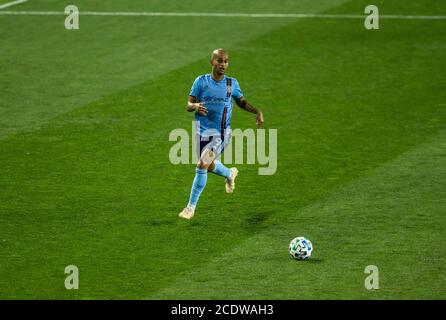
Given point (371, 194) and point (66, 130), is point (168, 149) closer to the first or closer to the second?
point (66, 130)

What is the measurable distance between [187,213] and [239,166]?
2221 mm

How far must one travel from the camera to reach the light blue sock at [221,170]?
1234 centimetres

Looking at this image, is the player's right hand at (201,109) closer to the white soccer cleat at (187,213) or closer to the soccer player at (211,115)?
the soccer player at (211,115)

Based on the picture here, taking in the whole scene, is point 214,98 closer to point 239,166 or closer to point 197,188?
point 197,188

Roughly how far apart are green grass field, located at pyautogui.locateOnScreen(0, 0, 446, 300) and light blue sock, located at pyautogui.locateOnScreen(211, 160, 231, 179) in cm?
33

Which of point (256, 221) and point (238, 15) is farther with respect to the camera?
point (238, 15)

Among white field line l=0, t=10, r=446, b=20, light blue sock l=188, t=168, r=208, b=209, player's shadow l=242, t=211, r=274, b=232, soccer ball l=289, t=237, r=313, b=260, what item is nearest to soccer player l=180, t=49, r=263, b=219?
light blue sock l=188, t=168, r=208, b=209

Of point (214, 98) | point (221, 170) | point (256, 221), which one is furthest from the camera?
point (221, 170)

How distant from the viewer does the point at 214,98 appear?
12.0 m

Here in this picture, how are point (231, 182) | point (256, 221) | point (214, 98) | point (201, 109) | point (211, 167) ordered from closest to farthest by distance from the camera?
point (201, 109), point (256, 221), point (214, 98), point (211, 167), point (231, 182)

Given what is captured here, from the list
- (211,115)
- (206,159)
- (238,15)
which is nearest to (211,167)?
(206,159)

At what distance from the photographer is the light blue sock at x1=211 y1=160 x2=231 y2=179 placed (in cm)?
1234

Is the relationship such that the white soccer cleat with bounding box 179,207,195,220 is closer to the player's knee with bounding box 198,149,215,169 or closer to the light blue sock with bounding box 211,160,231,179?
the player's knee with bounding box 198,149,215,169
